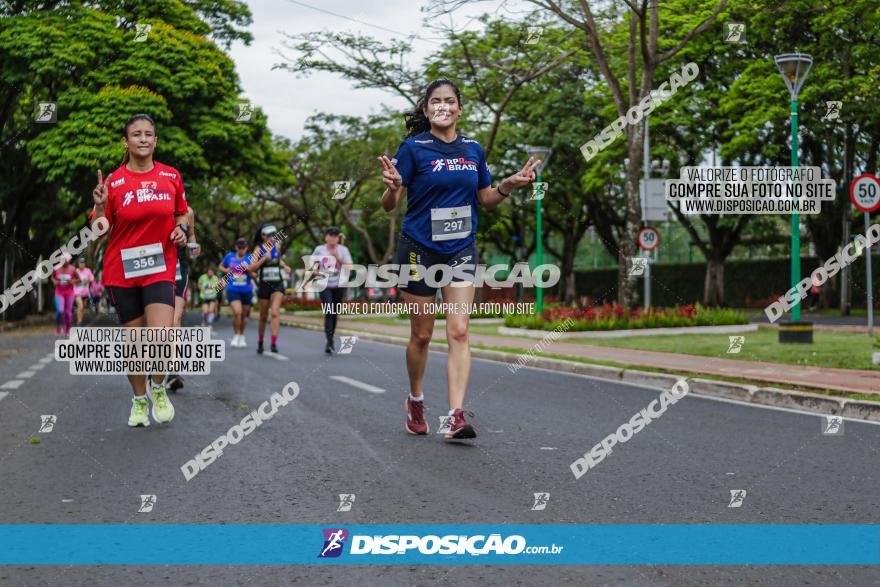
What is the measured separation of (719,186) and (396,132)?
20.9m

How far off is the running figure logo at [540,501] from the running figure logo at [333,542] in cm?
96

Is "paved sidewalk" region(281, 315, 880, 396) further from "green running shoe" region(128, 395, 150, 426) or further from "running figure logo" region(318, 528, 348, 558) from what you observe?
"running figure logo" region(318, 528, 348, 558)

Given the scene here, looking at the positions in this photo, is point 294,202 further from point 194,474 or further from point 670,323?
point 194,474

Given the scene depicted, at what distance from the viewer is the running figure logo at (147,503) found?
475 cm

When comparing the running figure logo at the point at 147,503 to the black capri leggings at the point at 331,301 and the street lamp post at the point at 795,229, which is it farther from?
the street lamp post at the point at 795,229

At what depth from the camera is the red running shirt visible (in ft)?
22.8

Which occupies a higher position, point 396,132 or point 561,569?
point 396,132

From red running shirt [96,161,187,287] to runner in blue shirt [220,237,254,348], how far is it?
8293mm

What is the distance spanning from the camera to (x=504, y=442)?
677 centimetres

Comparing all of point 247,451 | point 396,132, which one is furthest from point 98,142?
point 247,451

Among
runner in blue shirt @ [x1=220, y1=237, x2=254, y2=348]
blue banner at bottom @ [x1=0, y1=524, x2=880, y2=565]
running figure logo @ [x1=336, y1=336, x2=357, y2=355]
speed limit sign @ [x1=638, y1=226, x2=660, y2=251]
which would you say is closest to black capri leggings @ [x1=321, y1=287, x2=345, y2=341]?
running figure logo @ [x1=336, y1=336, x2=357, y2=355]

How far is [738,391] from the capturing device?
9.85 m

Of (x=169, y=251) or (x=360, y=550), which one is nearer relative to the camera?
(x=360, y=550)

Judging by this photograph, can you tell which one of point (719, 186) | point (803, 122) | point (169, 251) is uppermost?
point (803, 122)
